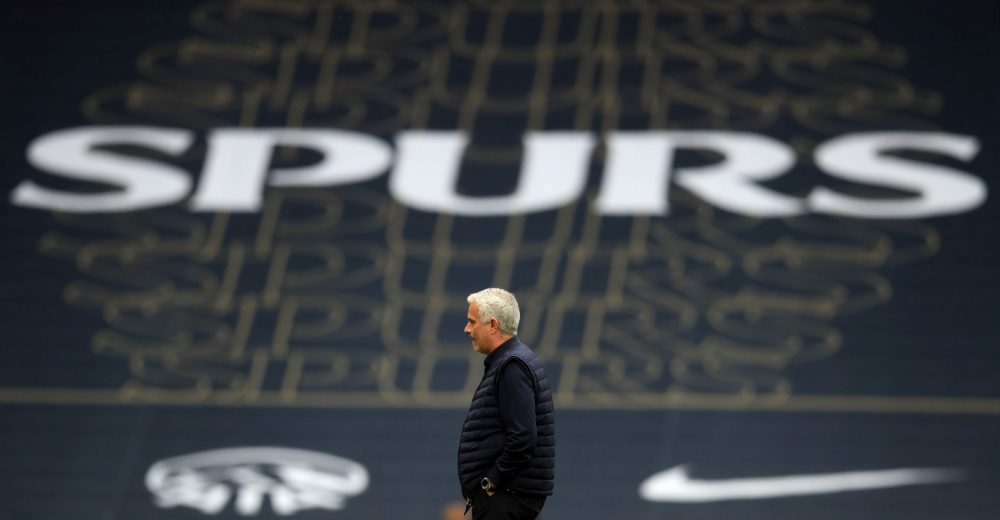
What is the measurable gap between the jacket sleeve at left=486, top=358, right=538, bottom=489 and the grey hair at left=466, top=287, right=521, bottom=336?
3.9 inches

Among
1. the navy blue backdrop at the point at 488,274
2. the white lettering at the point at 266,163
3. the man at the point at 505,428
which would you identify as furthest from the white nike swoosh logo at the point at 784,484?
the man at the point at 505,428

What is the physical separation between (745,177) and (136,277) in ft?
8.94

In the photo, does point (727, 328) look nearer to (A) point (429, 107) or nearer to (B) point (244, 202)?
(A) point (429, 107)

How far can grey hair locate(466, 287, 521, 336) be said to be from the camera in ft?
9.59

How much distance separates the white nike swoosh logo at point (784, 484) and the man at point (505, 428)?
2.33 meters

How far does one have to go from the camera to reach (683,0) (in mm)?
6863

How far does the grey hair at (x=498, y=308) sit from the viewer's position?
2.92 m

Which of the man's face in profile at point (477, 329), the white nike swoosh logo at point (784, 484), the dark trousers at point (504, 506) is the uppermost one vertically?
the man's face in profile at point (477, 329)

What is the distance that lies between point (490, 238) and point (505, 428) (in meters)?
3.35

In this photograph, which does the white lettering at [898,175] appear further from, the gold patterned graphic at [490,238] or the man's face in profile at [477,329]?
the man's face in profile at [477,329]

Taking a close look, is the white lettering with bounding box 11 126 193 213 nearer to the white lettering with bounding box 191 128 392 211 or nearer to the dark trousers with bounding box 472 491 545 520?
the white lettering with bounding box 191 128 392 211

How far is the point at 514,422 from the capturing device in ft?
9.29

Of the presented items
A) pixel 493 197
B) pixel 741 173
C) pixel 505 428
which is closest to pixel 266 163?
pixel 493 197

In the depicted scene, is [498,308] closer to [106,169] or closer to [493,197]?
[493,197]
